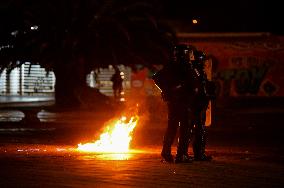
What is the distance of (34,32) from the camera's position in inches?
1276

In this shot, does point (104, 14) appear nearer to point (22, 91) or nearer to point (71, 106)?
point (71, 106)

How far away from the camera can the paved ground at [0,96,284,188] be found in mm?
8852

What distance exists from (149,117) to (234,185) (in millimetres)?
16811

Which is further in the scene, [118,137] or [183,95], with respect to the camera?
[118,137]

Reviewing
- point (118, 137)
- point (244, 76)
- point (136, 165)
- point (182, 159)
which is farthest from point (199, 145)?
point (244, 76)

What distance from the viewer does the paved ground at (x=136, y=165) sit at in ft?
29.0

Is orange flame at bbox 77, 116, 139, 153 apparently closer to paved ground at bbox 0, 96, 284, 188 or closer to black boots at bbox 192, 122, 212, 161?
paved ground at bbox 0, 96, 284, 188

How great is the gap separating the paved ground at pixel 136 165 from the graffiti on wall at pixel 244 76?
998 inches

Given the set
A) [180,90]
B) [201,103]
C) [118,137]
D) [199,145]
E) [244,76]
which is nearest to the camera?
[180,90]

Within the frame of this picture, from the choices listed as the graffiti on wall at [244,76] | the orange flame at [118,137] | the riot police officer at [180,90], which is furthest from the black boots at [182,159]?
the graffiti on wall at [244,76]

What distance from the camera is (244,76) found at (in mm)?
44438

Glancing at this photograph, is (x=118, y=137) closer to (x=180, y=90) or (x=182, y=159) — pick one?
(x=182, y=159)

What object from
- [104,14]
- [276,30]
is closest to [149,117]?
[104,14]

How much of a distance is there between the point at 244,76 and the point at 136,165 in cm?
3448
